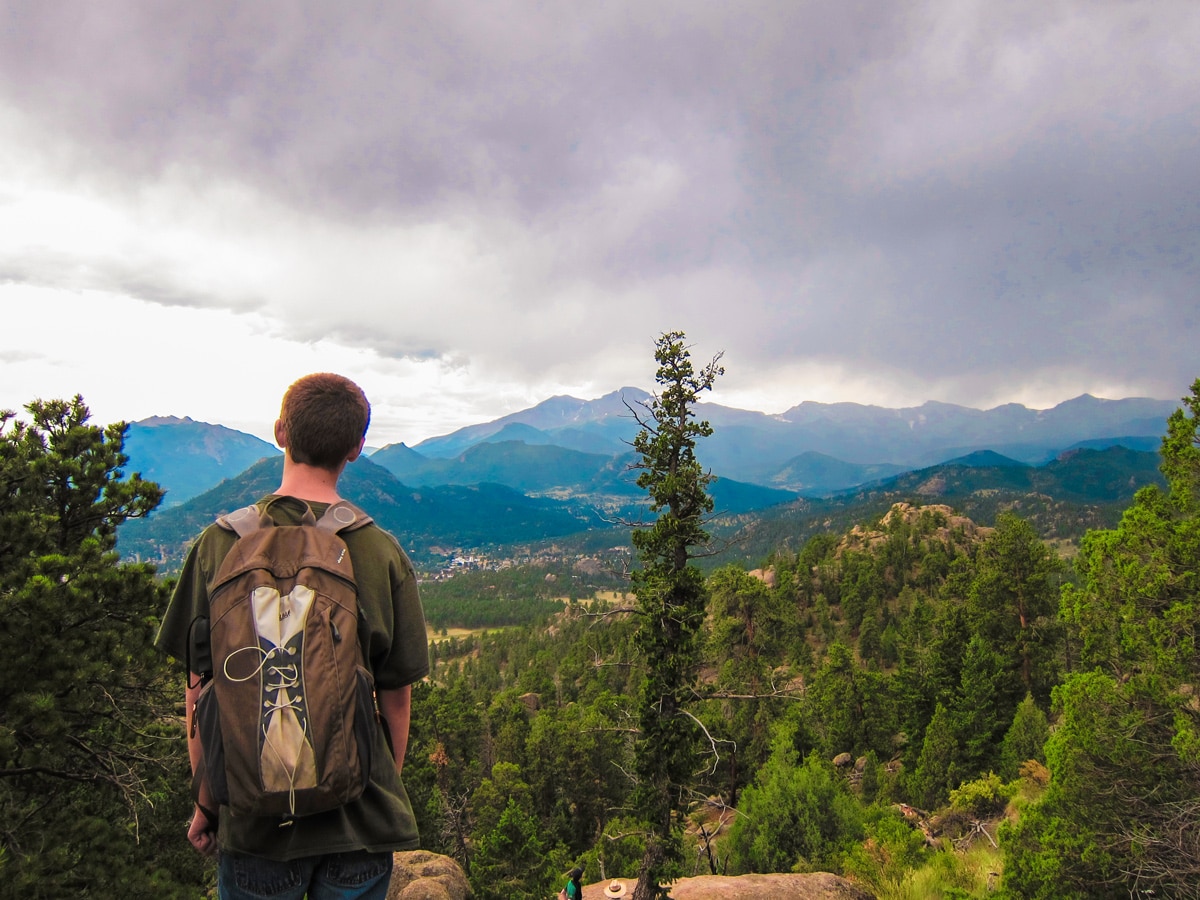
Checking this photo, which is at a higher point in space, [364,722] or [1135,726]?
[364,722]

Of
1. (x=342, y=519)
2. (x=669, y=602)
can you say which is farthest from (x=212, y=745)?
(x=669, y=602)

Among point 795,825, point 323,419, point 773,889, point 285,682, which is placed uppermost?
point 323,419

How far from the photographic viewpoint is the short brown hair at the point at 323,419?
262cm

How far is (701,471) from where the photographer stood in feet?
38.5

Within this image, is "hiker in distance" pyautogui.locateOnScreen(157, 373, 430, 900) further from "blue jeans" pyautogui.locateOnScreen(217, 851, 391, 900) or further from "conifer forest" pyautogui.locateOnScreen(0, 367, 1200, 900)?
"conifer forest" pyautogui.locateOnScreen(0, 367, 1200, 900)

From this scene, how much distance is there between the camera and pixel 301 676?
208 cm

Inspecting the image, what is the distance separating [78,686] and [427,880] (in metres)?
7.24

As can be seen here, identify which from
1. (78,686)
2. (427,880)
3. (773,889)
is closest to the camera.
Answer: (78,686)

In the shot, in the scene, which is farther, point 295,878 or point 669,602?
point 669,602

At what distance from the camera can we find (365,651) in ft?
7.72

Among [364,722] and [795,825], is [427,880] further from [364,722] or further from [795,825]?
[795,825]

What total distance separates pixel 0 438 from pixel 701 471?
454 inches

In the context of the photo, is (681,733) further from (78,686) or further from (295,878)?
(295,878)

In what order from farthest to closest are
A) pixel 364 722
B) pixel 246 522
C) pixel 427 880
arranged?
pixel 427 880 → pixel 246 522 → pixel 364 722
